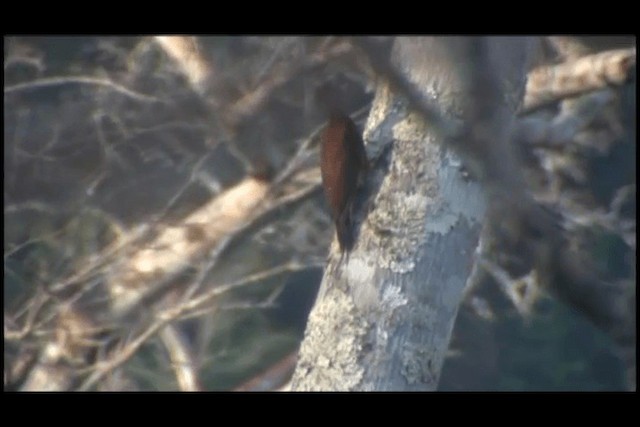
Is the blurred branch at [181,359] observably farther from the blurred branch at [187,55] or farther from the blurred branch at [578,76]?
the blurred branch at [578,76]

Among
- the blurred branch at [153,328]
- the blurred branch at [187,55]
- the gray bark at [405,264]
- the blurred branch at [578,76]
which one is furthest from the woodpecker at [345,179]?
the blurred branch at [153,328]

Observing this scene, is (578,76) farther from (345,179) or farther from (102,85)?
(102,85)

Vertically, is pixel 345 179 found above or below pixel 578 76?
below

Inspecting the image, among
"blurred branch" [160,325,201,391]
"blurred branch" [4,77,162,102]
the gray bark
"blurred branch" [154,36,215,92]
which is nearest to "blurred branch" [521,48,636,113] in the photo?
the gray bark

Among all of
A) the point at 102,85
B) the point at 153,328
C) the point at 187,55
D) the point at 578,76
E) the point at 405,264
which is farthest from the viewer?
the point at 102,85

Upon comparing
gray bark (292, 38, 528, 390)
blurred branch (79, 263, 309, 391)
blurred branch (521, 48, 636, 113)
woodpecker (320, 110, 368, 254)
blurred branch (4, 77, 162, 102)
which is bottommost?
gray bark (292, 38, 528, 390)

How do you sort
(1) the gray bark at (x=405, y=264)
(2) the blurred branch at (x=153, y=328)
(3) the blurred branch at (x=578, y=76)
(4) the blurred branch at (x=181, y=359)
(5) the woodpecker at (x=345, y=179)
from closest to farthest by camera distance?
1. (1) the gray bark at (x=405, y=264)
2. (5) the woodpecker at (x=345, y=179)
3. (3) the blurred branch at (x=578, y=76)
4. (2) the blurred branch at (x=153, y=328)
5. (4) the blurred branch at (x=181, y=359)

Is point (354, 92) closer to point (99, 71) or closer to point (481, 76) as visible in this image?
point (99, 71)

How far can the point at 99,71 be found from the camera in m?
5.27

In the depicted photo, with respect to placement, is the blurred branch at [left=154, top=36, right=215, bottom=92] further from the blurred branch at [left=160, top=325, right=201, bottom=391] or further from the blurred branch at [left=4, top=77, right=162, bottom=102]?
the blurred branch at [left=160, top=325, right=201, bottom=391]

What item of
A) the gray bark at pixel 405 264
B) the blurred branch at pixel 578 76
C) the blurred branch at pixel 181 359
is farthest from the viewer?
the blurred branch at pixel 181 359

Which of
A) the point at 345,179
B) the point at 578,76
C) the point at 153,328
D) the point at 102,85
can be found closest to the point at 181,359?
the point at 153,328

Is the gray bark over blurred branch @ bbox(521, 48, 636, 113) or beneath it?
beneath
